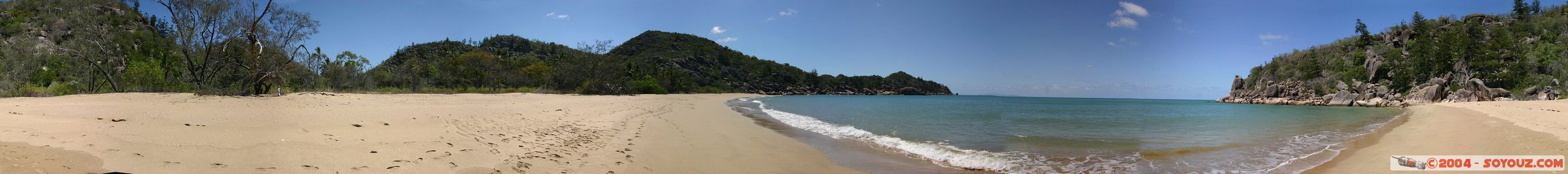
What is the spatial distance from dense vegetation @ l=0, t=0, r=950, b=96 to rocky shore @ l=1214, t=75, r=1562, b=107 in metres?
61.4

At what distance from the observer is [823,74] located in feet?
518

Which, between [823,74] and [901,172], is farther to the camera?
[823,74]

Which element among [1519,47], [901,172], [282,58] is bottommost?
[901,172]

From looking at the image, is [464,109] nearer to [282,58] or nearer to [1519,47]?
[282,58]

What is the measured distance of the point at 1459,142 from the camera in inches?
320

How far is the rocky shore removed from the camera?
3625cm

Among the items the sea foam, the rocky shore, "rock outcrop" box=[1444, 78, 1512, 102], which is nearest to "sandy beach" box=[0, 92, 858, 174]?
the sea foam

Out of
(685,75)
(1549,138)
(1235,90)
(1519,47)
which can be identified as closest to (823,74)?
(685,75)

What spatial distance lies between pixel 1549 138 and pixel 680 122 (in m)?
13.7

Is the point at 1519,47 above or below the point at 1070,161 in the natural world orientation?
above

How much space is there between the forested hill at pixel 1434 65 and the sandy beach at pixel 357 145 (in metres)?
51.2

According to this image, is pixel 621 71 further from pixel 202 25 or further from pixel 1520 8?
pixel 1520 8

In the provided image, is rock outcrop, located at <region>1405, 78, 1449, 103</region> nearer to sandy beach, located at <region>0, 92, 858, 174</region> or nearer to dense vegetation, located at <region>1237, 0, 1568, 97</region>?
dense vegetation, located at <region>1237, 0, 1568, 97</region>

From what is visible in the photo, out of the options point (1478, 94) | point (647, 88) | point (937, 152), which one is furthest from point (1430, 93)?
point (647, 88)
